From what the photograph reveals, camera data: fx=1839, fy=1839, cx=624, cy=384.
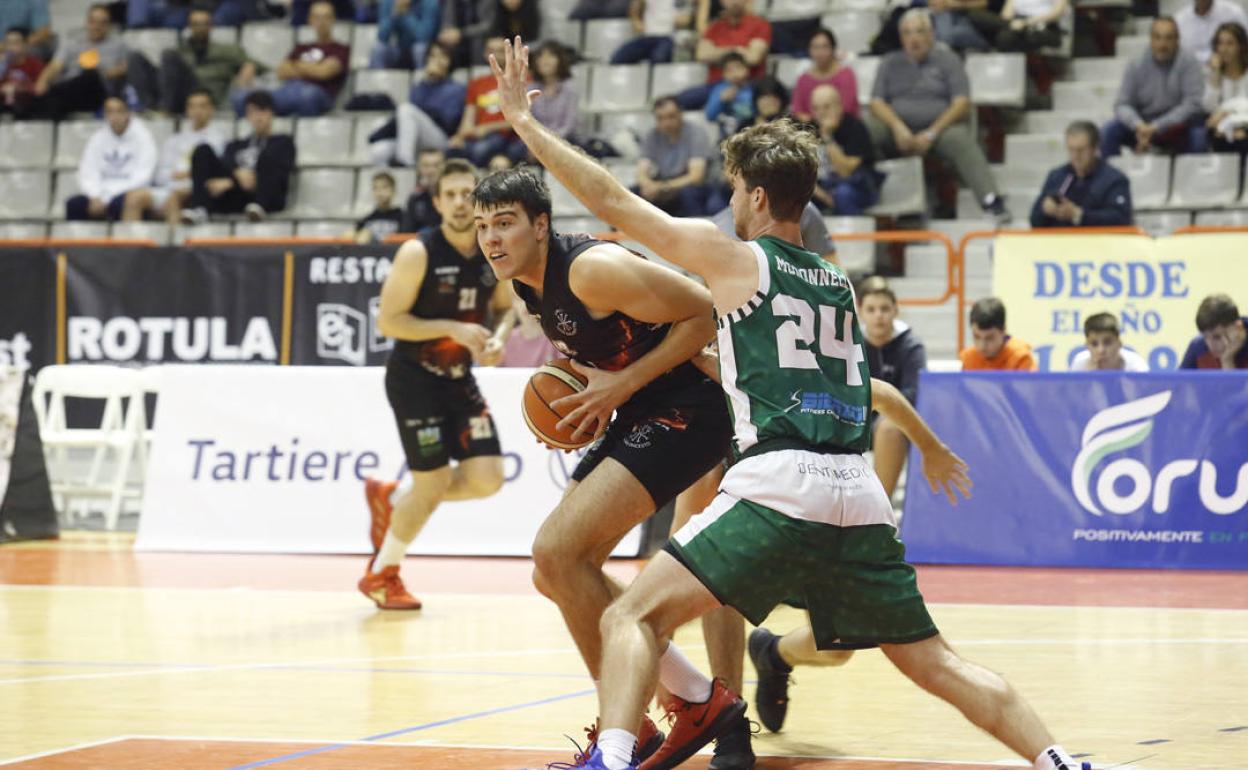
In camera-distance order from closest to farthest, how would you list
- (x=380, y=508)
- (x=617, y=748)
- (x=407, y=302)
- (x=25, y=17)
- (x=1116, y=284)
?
(x=617, y=748) → (x=407, y=302) → (x=380, y=508) → (x=1116, y=284) → (x=25, y=17)

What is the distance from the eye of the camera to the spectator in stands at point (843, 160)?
49.5 feet

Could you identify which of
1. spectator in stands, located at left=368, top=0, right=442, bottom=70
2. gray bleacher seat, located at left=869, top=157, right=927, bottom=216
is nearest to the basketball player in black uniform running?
gray bleacher seat, located at left=869, top=157, right=927, bottom=216

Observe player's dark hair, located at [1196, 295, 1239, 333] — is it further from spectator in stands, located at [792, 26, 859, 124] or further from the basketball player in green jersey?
the basketball player in green jersey

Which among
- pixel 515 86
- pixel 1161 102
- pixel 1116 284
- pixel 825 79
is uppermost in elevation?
pixel 825 79

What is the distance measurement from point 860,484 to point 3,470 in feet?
31.5

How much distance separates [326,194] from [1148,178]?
25.7 feet

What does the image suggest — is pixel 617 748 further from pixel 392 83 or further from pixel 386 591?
pixel 392 83

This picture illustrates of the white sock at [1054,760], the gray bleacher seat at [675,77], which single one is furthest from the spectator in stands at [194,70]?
the white sock at [1054,760]

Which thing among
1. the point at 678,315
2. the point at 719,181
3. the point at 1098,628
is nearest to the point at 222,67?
the point at 719,181

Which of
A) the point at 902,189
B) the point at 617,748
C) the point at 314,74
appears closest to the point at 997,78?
the point at 902,189

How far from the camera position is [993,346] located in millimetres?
11539

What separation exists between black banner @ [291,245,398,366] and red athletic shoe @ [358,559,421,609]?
18.3 ft

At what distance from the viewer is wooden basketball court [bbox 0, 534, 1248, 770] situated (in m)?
5.36

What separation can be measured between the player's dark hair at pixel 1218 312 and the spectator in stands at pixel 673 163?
5.15 metres
